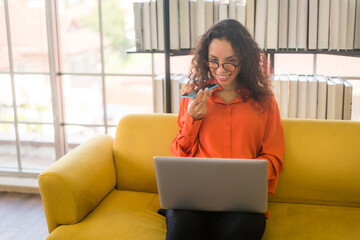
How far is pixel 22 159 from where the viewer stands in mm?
3326

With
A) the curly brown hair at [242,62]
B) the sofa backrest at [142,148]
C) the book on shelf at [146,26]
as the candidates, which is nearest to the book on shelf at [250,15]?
the curly brown hair at [242,62]

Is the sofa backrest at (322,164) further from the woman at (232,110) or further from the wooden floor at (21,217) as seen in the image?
the wooden floor at (21,217)

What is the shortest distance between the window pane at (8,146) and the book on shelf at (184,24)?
162 cm

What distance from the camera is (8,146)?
334 centimetres

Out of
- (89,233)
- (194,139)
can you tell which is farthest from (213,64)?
(89,233)

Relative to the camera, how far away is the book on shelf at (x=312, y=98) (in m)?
2.38

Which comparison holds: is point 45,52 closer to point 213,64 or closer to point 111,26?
point 111,26

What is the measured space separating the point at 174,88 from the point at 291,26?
0.77m

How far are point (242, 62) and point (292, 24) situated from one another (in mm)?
596

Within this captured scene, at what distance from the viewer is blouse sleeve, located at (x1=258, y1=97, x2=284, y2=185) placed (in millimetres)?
1939

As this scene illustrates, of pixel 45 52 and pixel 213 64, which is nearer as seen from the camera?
pixel 213 64

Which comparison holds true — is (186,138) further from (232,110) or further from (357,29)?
A: (357,29)

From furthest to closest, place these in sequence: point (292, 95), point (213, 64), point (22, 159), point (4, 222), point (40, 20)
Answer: point (22, 159)
point (40, 20)
point (4, 222)
point (292, 95)
point (213, 64)

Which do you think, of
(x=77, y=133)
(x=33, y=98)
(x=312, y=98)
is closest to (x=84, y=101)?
(x=77, y=133)
